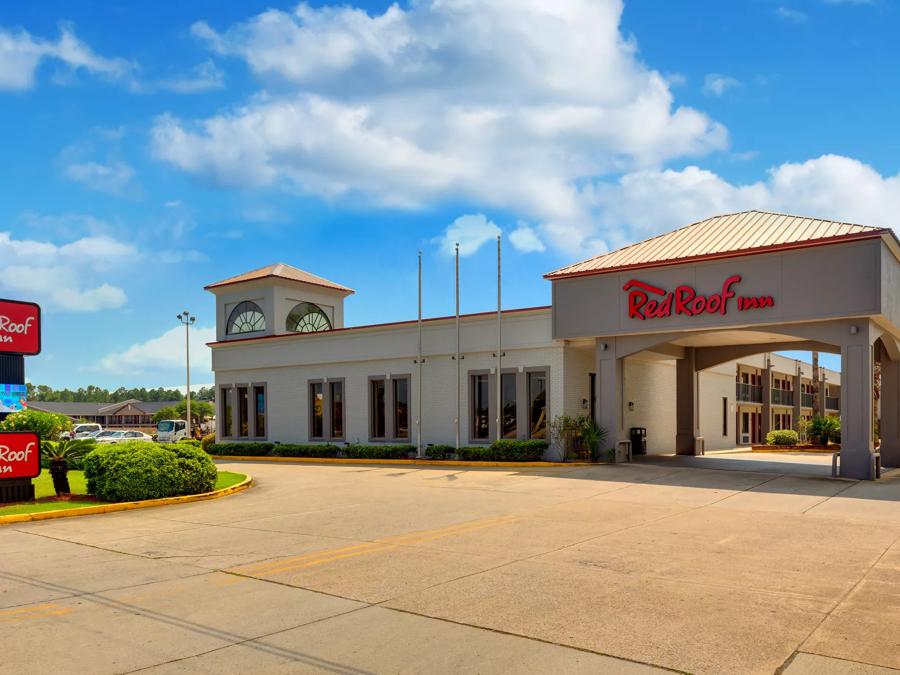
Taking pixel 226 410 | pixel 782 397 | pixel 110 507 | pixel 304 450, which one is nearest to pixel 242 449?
pixel 304 450

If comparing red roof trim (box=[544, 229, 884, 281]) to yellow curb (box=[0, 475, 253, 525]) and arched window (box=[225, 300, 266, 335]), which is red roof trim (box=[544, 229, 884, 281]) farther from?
arched window (box=[225, 300, 266, 335])

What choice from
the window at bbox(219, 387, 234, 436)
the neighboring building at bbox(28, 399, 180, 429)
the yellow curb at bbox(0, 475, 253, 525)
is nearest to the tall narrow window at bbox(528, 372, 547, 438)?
the yellow curb at bbox(0, 475, 253, 525)

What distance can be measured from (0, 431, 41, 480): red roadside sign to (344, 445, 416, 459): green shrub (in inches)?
554

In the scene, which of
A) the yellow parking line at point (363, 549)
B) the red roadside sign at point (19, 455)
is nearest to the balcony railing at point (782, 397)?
the yellow parking line at point (363, 549)

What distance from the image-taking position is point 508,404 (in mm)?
28141

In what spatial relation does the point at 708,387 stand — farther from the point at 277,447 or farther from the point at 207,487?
the point at 207,487

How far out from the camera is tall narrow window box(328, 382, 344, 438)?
33.1 metres

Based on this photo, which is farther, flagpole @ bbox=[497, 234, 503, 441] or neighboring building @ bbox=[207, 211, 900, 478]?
flagpole @ bbox=[497, 234, 503, 441]

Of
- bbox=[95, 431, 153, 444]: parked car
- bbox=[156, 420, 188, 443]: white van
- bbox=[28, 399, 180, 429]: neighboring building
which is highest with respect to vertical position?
bbox=[156, 420, 188, 443]: white van

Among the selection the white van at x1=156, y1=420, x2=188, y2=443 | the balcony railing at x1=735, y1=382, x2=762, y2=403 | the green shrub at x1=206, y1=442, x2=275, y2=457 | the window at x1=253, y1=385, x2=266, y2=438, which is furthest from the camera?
the white van at x1=156, y1=420, x2=188, y2=443

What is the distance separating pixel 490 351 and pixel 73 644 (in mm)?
21938

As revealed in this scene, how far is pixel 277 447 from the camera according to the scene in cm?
3328

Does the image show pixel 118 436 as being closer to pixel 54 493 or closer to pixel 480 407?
pixel 480 407

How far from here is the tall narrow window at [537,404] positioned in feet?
89.2
